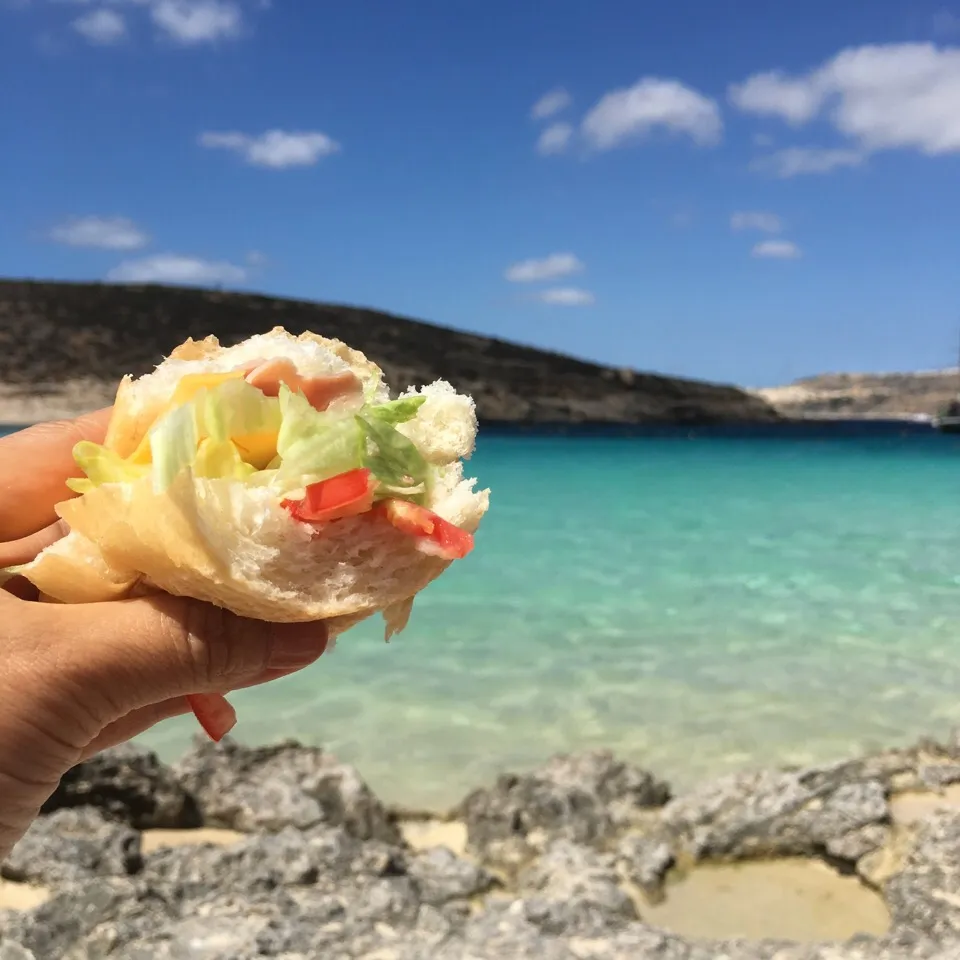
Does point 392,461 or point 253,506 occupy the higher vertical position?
point 392,461

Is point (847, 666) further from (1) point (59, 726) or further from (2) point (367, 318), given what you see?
(2) point (367, 318)

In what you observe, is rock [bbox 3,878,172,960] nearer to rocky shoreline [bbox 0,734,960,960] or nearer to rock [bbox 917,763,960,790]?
rocky shoreline [bbox 0,734,960,960]

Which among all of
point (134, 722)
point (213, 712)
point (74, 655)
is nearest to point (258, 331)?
point (134, 722)

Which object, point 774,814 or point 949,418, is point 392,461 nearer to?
point 774,814

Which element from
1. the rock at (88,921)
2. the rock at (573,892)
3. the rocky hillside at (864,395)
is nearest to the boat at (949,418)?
the rocky hillside at (864,395)

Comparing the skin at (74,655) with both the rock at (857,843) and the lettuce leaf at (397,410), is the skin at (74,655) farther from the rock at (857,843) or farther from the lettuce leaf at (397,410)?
the rock at (857,843)

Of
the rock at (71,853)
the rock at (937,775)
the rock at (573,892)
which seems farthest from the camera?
the rock at (937,775)
